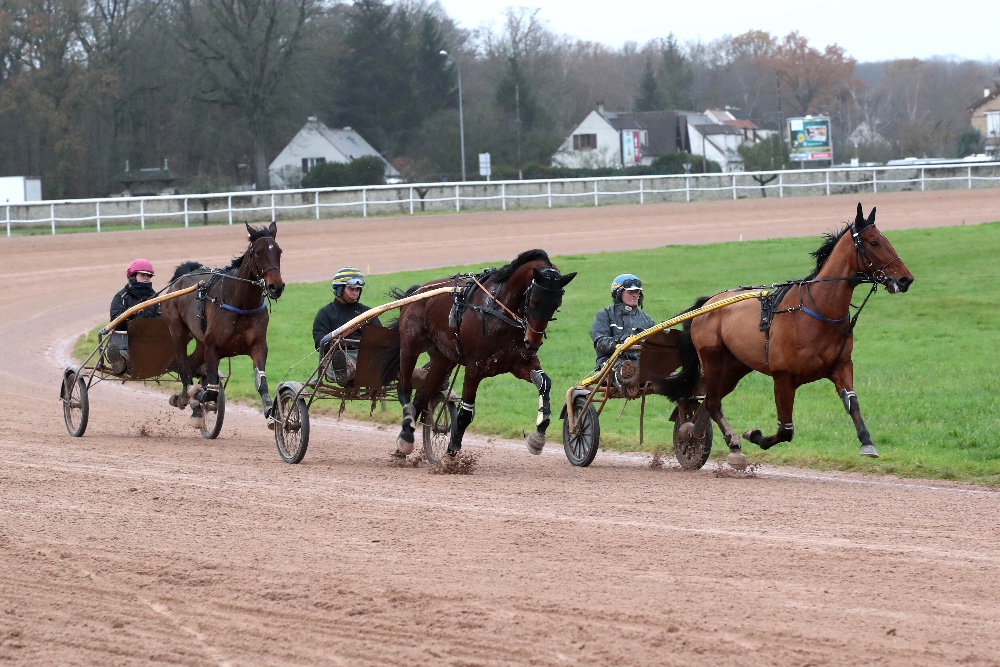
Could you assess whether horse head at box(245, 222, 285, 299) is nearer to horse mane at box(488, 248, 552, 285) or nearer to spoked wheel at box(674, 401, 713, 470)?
horse mane at box(488, 248, 552, 285)

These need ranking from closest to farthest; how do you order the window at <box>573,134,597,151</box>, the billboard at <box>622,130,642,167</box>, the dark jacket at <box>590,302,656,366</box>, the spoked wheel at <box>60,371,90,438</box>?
the dark jacket at <box>590,302,656,366</box> < the spoked wheel at <box>60,371,90,438</box> < the billboard at <box>622,130,642,167</box> < the window at <box>573,134,597,151</box>

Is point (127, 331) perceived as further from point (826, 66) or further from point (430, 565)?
point (826, 66)

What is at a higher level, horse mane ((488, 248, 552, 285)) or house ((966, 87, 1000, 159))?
house ((966, 87, 1000, 159))

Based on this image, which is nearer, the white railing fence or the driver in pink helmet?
the driver in pink helmet

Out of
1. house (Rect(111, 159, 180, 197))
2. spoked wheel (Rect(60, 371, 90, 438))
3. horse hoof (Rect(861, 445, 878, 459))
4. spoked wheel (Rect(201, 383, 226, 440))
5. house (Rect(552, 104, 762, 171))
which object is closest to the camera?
horse hoof (Rect(861, 445, 878, 459))

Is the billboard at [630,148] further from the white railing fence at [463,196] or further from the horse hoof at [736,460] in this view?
the horse hoof at [736,460]

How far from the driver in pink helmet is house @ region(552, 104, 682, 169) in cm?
6461

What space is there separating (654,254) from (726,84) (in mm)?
87571

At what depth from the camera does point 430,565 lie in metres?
5.66

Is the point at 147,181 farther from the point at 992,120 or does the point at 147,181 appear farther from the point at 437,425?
the point at 992,120

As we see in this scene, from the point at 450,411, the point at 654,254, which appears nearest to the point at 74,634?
the point at 450,411

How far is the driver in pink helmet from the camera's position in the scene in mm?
11453

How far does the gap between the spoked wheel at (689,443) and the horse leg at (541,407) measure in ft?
3.19

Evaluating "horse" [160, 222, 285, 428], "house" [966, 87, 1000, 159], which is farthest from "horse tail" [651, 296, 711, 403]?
"house" [966, 87, 1000, 159]
